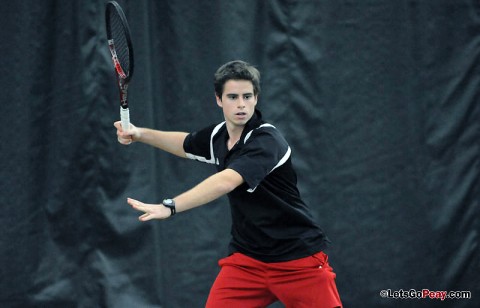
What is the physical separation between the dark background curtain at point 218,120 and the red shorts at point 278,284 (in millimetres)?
1416

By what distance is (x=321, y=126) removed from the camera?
504 centimetres

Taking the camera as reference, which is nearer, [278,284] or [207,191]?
[207,191]

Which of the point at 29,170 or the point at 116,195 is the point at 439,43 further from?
the point at 29,170

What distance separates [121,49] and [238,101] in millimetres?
773

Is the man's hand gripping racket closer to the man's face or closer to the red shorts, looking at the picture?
the man's face

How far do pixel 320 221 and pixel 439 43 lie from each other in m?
1.39

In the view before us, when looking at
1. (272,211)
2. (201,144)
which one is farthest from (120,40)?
(272,211)

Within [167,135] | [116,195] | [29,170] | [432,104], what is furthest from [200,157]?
[432,104]

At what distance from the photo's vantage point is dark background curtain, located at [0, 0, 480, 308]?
16.3 ft

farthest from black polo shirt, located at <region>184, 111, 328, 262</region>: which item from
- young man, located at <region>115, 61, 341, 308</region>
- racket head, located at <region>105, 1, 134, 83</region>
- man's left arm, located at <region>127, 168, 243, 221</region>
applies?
racket head, located at <region>105, 1, 134, 83</region>

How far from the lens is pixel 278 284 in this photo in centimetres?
356

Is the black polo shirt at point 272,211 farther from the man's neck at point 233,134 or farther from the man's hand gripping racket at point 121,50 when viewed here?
the man's hand gripping racket at point 121,50

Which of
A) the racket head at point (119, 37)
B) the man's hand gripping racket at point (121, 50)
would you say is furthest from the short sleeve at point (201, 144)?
the racket head at point (119, 37)

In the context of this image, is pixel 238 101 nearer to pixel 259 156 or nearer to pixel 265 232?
pixel 259 156
